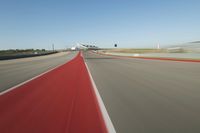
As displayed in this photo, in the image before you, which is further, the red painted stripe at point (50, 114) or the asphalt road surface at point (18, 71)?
the asphalt road surface at point (18, 71)

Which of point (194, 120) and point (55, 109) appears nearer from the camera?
point (194, 120)


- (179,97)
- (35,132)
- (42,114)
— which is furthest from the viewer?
(179,97)

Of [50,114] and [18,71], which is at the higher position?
[50,114]

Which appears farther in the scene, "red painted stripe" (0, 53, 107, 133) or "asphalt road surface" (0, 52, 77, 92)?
"asphalt road surface" (0, 52, 77, 92)

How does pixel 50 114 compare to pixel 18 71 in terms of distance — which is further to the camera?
pixel 18 71

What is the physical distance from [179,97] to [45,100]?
4.46 m

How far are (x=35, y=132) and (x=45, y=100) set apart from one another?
3.14 metres

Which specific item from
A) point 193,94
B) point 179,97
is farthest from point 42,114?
point 193,94

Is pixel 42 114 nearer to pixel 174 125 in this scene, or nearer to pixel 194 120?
pixel 174 125

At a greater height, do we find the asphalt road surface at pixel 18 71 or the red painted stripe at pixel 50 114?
the red painted stripe at pixel 50 114

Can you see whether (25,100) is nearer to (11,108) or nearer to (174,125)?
(11,108)

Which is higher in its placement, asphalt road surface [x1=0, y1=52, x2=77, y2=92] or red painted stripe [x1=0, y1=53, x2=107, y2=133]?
red painted stripe [x1=0, y1=53, x2=107, y2=133]

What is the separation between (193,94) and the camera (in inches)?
318

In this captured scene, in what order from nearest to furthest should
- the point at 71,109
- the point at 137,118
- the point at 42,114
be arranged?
the point at 137,118 < the point at 42,114 < the point at 71,109
